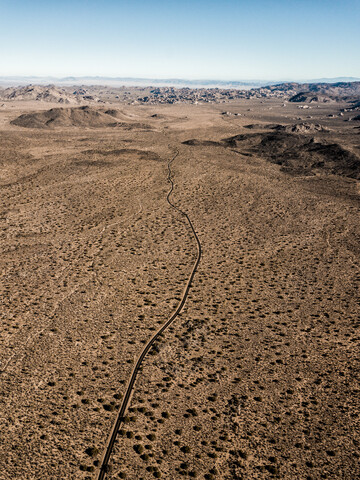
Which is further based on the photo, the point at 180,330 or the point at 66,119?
the point at 66,119

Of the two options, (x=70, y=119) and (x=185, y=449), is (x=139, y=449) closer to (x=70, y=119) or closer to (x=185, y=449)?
(x=185, y=449)

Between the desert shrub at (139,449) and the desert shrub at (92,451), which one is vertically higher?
the desert shrub at (92,451)

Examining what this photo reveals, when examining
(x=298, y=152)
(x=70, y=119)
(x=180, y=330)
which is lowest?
(x=180, y=330)

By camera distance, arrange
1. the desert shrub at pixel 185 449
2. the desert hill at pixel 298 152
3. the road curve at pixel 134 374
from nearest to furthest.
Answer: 1. the road curve at pixel 134 374
2. the desert shrub at pixel 185 449
3. the desert hill at pixel 298 152

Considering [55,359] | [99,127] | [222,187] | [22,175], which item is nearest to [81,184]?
[22,175]

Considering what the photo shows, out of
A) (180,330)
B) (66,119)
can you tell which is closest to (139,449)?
(180,330)

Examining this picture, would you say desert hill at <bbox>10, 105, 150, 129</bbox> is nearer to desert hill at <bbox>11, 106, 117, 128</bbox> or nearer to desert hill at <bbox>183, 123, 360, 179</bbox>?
desert hill at <bbox>11, 106, 117, 128</bbox>

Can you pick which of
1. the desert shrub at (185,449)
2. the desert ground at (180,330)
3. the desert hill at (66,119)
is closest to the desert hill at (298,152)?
the desert ground at (180,330)

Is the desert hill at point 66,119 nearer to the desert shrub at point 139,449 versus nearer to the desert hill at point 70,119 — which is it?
the desert hill at point 70,119

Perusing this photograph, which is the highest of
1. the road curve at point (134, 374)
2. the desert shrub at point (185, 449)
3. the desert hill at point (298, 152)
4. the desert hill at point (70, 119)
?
the desert hill at point (70, 119)
